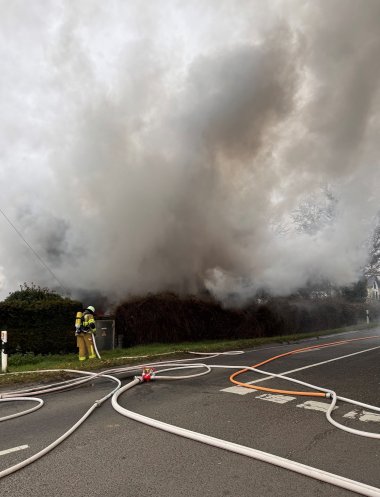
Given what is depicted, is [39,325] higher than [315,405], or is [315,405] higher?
[39,325]

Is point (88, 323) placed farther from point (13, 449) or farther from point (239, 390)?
point (13, 449)

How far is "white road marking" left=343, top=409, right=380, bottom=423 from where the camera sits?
4440 millimetres

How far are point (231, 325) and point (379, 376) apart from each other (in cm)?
964

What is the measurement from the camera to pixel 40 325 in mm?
11219

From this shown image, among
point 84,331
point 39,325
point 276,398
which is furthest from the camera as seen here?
point 39,325

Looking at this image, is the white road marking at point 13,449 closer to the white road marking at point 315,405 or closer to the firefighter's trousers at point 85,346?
the white road marking at point 315,405

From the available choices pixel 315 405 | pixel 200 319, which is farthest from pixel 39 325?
pixel 315 405

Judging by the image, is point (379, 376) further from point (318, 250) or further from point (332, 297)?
point (332, 297)

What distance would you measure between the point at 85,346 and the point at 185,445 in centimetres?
785

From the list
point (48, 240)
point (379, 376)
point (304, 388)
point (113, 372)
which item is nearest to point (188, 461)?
point (304, 388)

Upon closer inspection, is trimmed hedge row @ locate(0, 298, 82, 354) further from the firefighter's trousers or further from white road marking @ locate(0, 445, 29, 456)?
white road marking @ locate(0, 445, 29, 456)

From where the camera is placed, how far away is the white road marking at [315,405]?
4906mm

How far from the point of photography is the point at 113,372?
777cm

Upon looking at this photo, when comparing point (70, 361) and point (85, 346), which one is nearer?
point (70, 361)
